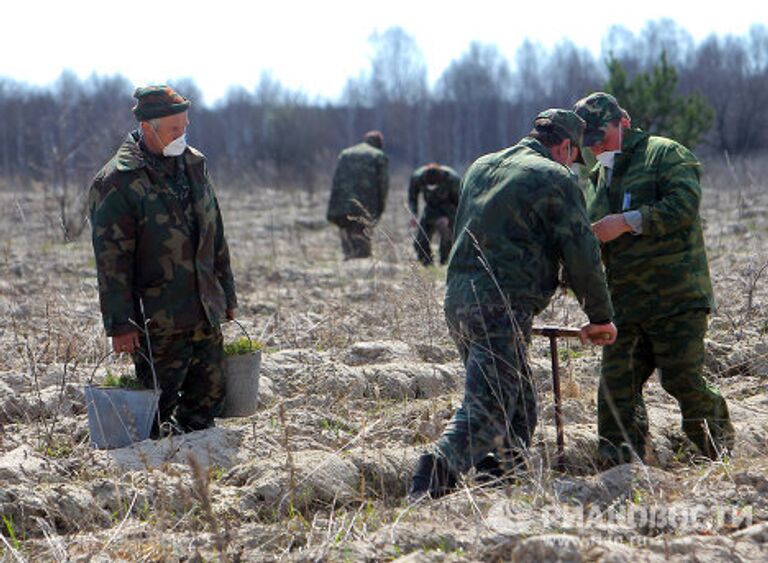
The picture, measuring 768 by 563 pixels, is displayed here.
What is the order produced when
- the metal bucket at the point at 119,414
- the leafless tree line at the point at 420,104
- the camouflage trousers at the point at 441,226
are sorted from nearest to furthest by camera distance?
the metal bucket at the point at 119,414 → the camouflage trousers at the point at 441,226 → the leafless tree line at the point at 420,104

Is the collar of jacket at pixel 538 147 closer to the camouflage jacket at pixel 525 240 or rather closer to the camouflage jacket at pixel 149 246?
the camouflage jacket at pixel 525 240

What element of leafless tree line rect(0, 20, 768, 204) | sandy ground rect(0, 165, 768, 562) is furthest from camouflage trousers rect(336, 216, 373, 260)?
leafless tree line rect(0, 20, 768, 204)

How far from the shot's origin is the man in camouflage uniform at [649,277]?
4910 millimetres

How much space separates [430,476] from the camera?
4262mm

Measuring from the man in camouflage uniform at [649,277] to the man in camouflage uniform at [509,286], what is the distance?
477 millimetres

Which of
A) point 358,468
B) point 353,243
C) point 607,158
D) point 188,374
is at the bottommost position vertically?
point 353,243

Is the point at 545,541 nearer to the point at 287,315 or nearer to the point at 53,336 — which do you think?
the point at 53,336

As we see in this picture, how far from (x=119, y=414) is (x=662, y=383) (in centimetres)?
242

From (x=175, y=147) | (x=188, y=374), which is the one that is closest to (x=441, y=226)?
(x=188, y=374)

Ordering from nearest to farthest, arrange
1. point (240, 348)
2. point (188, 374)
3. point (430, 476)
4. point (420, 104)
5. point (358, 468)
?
point (430, 476) < point (358, 468) < point (188, 374) < point (240, 348) < point (420, 104)

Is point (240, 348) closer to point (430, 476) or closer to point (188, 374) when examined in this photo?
point (188, 374)

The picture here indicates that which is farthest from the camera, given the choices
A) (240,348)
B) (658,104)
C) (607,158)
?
(658,104)

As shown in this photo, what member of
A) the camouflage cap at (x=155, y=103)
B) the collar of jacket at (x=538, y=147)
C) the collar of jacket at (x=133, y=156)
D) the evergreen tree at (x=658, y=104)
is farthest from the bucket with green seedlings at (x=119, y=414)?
the evergreen tree at (x=658, y=104)

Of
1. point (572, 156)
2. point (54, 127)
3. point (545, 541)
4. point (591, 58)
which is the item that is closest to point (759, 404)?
point (572, 156)
